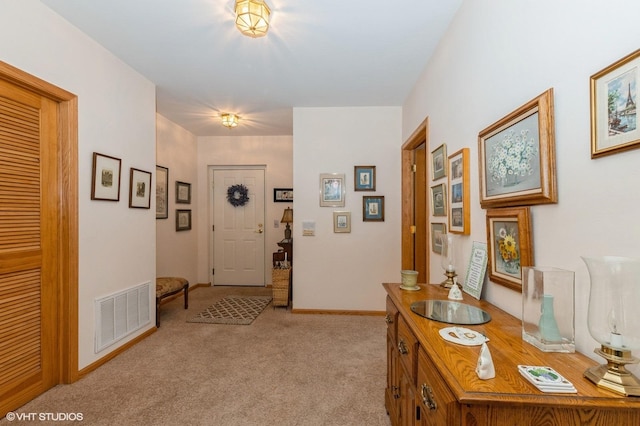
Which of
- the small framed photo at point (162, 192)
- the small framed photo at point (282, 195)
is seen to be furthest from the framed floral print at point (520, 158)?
the small framed photo at point (162, 192)

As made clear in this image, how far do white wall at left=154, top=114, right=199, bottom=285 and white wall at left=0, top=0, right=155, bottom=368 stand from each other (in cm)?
121

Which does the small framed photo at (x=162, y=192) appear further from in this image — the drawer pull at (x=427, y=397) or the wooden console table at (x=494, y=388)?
the drawer pull at (x=427, y=397)

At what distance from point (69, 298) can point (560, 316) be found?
9.61 feet

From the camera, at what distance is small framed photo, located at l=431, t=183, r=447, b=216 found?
228 cm

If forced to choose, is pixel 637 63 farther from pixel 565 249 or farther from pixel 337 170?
pixel 337 170

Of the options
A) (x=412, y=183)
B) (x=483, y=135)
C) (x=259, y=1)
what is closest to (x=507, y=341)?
(x=483, y=135)

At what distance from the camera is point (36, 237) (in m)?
2.02

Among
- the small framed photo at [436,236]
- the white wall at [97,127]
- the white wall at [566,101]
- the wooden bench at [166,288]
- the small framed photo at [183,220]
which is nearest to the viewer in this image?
the white wall at [566,101]

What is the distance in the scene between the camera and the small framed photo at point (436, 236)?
239cm

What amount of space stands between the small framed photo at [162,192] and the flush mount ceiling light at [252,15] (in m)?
2.95

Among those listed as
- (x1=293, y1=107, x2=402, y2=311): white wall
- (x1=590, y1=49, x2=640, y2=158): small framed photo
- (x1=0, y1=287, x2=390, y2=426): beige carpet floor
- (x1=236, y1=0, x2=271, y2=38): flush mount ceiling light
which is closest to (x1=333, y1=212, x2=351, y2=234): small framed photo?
(x1=293, y1=107, x2=402, y2=311): white wall

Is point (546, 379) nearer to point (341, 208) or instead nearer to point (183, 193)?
point (341, 208)

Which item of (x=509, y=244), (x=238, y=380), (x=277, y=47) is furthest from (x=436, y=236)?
(x=277, y=47)

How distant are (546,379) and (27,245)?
2804mm
